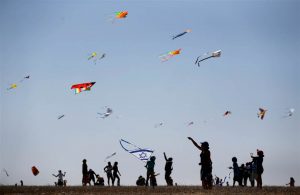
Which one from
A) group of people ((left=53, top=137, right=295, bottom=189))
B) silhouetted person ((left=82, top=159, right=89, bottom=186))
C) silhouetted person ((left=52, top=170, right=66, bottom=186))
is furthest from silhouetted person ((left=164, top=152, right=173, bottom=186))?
silhouetted person ((left=52, top=170, right=66, bottom=186))

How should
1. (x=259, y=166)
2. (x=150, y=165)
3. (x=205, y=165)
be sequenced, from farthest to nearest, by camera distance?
(x=150, y=165), (x=259, y=166), (x=205, y=165)

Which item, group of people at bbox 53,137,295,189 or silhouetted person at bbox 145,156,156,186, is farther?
silhouetted person at bbox 145,156,156,186

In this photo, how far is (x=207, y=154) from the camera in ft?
83.5

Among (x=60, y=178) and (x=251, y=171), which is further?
(x=60, y=178)

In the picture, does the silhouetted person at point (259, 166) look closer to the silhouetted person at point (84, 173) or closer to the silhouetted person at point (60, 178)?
the silhouetted person at point (84, 173)

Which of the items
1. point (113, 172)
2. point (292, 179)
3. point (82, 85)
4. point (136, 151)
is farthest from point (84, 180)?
point (292, 179)

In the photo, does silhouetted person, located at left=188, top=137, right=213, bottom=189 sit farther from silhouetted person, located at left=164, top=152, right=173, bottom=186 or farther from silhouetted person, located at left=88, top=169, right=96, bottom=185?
silhouetted person, located at left=88, top=169, right=96, bottom=185

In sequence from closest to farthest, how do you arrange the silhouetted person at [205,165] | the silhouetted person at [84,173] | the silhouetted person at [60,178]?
the silhouetted person at [205,165] < the silhouetted person at [84,173] < the silhouetted person at [60,178]

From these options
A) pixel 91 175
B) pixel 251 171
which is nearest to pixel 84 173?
pixel 91 175

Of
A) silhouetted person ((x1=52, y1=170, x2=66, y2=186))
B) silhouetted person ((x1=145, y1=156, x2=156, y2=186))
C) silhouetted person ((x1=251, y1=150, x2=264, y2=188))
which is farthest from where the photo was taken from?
silhouetted person ((x1=52, y1=170, x2=66, y2=186))

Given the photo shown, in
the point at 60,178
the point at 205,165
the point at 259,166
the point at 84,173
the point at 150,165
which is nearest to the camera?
the point at 205,165

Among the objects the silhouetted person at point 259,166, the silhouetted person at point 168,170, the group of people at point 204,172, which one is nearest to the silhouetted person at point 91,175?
the group of people at point 204,172

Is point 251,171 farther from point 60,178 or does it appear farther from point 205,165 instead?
point 60,178

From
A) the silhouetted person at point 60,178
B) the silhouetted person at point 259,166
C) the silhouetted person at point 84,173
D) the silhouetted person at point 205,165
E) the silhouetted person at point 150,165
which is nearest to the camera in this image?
the silhouetted person at point 205,165
